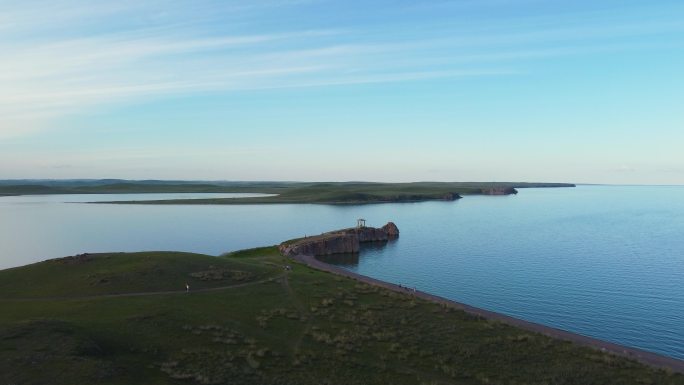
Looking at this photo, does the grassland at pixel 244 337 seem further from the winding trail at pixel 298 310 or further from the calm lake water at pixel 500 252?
the calm lake water at pixel 500 252

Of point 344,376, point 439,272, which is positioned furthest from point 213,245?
point 344,376

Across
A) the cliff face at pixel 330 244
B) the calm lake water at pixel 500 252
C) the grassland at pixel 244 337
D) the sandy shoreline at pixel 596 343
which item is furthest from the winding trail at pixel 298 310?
the cliff face at pixel 330 244

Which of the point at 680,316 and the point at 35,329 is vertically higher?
the point at 35,329

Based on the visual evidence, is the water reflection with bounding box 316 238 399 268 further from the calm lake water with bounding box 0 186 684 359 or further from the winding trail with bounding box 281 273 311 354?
the winding trail with bounding box 281 273 311 354

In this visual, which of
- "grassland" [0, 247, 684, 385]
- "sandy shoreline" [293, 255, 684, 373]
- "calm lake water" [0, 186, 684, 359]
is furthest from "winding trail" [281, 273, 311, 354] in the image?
"calm lake water" [0, 186, 684, 359]

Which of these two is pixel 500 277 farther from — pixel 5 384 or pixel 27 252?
pixel 27 252

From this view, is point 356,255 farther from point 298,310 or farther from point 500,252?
point 298,310
